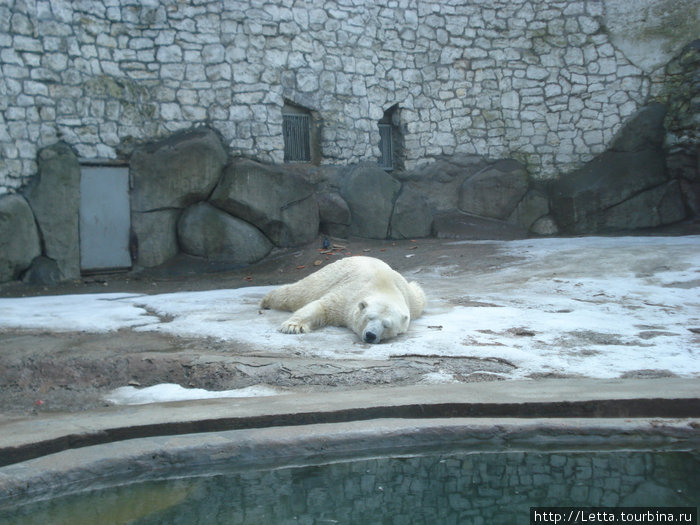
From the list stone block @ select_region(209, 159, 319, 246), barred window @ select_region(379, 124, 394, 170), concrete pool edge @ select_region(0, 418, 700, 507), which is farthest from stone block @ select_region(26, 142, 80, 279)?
concrete pool edge @ select_region(0, 418, 700, 507)

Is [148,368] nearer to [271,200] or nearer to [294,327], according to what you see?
[294,327]

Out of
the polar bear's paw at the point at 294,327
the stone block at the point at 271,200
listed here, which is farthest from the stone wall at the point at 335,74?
the polar bear's paw at the point at 294,327

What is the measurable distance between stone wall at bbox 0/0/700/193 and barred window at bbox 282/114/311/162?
27 centimetres

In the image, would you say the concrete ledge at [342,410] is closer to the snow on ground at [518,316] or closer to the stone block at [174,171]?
the snow on ground at [518,316]

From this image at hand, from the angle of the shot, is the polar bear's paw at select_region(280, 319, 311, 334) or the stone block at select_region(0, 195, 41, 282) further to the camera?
the stone block at select_region(0, 195, 41, 282)

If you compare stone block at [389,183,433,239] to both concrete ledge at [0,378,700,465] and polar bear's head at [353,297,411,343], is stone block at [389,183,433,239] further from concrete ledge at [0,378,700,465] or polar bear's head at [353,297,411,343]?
concrete ledge at [0,378,700,465]

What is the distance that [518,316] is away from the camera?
6.21 m

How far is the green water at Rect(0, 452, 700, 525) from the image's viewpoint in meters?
2.79

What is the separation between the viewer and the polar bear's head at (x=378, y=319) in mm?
5453

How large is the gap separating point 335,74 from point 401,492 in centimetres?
1005

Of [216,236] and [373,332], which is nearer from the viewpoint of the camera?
[373,332]

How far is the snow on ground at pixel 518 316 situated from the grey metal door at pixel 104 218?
94.5 inches

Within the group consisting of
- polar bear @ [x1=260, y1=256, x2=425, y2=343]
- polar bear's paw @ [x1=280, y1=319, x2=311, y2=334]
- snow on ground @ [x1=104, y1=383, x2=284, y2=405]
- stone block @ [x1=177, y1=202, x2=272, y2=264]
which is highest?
stone block @ [x1=177, y1=202, x2=272, y2=264]

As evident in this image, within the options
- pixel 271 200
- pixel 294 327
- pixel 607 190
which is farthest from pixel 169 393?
pixel 607 190
